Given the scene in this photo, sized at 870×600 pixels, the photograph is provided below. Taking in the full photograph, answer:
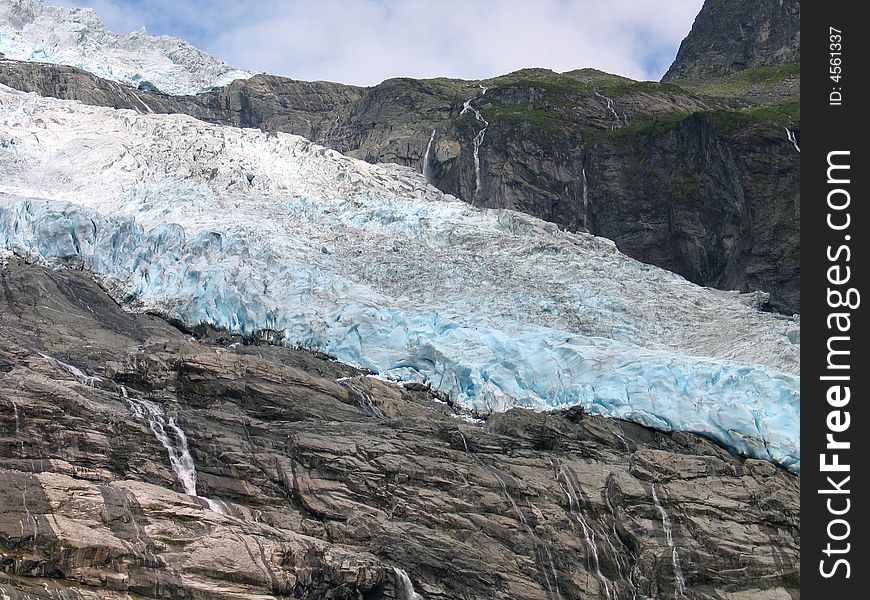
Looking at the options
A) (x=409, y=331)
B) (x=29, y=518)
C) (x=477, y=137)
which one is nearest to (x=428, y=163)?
(x=477, y=137)

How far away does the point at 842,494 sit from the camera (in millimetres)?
19203

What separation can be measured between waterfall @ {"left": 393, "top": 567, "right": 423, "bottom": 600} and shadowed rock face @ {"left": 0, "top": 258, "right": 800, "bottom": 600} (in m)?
0.08

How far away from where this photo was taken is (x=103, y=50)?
225ft

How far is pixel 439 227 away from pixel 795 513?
19491mm

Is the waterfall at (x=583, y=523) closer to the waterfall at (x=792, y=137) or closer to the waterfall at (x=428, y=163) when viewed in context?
the waterfall at (x=792, y=137)

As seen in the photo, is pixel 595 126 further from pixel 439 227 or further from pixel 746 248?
pixel 439 227

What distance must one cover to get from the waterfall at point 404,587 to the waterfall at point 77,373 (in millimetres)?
8090

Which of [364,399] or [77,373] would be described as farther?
[364,399]

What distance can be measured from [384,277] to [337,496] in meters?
14.0

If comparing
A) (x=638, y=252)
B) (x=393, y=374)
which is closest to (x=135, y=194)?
(x=393, y=374)

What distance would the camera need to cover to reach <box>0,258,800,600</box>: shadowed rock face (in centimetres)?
1817

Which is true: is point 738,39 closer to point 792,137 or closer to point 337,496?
point 792,137

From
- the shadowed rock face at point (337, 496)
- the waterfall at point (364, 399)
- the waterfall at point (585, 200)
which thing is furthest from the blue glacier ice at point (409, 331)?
the waterfall at point (585, 200)

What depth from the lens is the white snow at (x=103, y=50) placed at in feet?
209
